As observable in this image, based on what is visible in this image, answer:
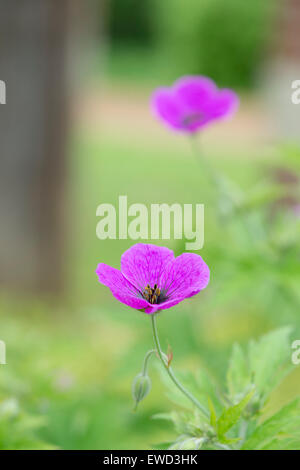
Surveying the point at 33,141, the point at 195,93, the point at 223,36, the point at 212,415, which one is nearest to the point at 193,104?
the point at 195,93

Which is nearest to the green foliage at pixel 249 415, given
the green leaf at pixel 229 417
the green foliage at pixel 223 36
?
the green leaf at pixel 229 417

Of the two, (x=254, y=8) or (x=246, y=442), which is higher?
(x=254, y=8)

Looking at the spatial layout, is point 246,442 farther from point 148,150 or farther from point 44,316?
point 148,150

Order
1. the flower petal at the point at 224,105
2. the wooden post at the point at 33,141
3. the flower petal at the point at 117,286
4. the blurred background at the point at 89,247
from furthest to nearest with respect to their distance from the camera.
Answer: the wooden post at the point at 33,141 → the blurred background at the point at 89,247 → the flower petal at the point at 224,105 → the flower petal at the point at 117,286

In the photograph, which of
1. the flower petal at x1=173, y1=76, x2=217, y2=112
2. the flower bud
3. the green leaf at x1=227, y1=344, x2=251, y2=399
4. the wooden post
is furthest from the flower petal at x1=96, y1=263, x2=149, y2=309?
the wooden post

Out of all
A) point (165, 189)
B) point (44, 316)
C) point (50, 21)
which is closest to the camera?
point (50, 21)

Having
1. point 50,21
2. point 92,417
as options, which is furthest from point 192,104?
point 50,21

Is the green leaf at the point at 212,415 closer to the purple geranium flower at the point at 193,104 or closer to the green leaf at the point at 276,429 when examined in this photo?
the green leaf at the point at 276,429
